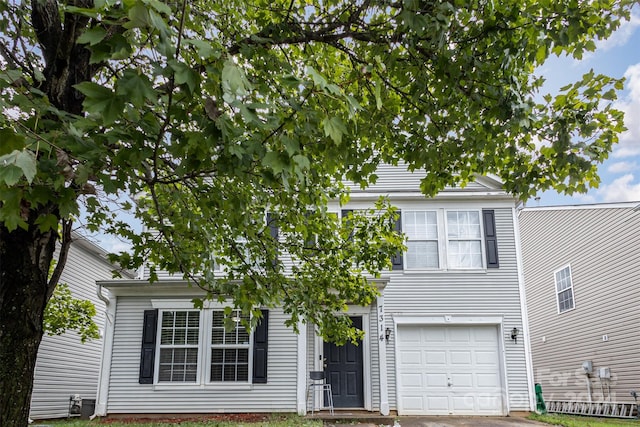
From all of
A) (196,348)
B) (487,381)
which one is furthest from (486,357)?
(196,348)

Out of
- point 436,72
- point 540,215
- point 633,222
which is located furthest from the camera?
point 540,215

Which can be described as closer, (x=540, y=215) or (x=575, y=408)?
(x=575, y=408)

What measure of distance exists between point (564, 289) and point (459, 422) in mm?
7337

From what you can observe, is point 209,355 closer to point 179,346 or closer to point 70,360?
point 179,346

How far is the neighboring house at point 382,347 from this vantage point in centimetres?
1051

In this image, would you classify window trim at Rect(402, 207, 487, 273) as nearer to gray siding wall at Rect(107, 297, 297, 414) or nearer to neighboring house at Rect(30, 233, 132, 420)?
gray siding wall at Rect(107, 297, 297, 414)

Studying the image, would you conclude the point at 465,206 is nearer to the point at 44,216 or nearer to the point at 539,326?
the point at 539,326

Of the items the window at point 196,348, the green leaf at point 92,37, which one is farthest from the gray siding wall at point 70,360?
the green leaf at point 92,37

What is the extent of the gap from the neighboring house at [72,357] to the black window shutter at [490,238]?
9.00 metres

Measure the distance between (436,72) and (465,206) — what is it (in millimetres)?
8325

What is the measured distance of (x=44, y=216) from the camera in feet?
11.2

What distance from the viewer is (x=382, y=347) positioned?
1054 centimetres

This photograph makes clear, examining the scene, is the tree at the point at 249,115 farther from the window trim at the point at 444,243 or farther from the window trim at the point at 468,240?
the window trim at the point at 468,240

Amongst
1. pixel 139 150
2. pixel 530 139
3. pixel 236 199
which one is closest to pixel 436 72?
pixel 530 139
